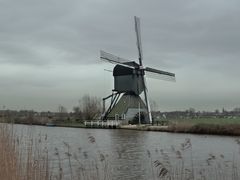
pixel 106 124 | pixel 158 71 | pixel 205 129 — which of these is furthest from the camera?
pixel 158 71

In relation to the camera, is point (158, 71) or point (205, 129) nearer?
point (205, 129)

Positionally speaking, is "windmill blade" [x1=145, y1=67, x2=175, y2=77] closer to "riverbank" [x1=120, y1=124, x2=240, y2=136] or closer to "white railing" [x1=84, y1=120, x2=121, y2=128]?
"white railing" [x1=84, y1=120, x2=121, y2=128]

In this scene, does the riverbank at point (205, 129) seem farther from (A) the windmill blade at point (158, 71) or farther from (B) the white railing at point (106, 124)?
(A) the windmill blade at point (158, 71)

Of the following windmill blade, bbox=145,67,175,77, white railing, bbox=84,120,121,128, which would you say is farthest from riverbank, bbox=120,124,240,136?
windmill blade, bbox=145,67,175,77

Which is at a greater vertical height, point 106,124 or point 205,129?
point 106,124

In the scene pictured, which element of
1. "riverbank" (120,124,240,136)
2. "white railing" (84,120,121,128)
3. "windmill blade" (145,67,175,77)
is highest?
"windmill blade" (145,67,175,77)

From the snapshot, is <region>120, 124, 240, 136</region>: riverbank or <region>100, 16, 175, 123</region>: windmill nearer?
<region>120, 124, 240, 136</region>: riverbank

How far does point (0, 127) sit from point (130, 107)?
46.0 meters

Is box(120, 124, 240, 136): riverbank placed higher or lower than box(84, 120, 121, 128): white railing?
lower

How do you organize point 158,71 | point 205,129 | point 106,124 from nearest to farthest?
1. point 205,129
2. point 106,124
3. point 158,71

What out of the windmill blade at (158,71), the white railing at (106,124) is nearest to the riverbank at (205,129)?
the white railing at (106,124)

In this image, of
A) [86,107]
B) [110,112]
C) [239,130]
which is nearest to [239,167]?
[239,130]

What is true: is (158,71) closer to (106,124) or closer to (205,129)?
(106,124)

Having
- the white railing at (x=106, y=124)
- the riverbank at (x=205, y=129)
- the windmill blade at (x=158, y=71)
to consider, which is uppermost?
the windmill blade at (x=158, y=71)
